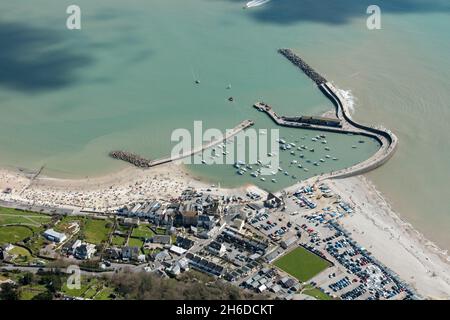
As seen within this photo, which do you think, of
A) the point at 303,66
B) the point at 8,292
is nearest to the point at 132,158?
the point at 8,292

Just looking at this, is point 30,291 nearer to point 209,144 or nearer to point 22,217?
point 22,217

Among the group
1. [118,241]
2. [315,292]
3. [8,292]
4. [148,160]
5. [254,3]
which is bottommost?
[315,292]

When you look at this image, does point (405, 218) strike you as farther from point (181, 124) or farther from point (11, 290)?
point (11, 290)

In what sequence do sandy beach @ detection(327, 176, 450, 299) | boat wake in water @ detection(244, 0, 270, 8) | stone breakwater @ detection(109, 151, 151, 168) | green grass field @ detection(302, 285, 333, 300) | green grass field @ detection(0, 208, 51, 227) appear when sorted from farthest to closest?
boat wake in water @ detection(244, 0, 270, 8), stone breakwater @ detection(109, 151, 151, 168), green grass field @ detection(0, 208, 51, 227), sandy beach @ detection(327, 176, 450, 299), green grass field @ detection(302, 285, 333, 300)

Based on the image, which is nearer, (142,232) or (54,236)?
(54,236)

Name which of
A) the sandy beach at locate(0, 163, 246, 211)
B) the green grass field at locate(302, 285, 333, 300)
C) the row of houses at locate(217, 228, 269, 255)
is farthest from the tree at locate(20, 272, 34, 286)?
the green grass field at locate(302, 285, 333, 300)

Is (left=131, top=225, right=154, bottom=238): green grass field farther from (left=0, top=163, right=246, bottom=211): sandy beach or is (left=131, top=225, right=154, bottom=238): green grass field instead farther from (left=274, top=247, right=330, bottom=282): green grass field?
(left=274, top=247, right=330, bottom=282): green grass field

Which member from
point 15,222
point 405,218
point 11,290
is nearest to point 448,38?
point 405,218
